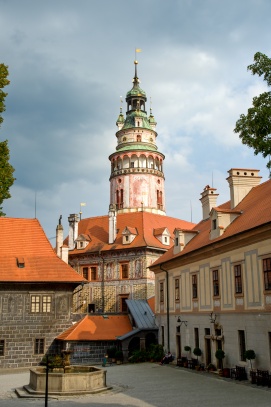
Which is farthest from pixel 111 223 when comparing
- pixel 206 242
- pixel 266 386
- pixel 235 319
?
pixel 266 386

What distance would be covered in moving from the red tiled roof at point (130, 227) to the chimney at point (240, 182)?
612 inches

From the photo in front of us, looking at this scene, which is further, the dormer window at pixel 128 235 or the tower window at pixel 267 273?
the dormer window at pixel 128 235

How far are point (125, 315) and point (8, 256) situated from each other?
951 centimetres

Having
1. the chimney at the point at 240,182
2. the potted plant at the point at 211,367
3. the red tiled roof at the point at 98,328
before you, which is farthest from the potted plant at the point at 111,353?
the chimney at the point at 240,182

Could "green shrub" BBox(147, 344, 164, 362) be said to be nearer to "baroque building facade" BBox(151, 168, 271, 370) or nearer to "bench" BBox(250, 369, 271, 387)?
"baroque building facade" BBox(151, 168, 271, 370)

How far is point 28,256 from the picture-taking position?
1299 inches

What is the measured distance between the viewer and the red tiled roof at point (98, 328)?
99.6 feet

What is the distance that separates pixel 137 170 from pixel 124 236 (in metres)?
13.5

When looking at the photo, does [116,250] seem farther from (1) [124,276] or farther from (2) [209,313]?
(2) [209,313]

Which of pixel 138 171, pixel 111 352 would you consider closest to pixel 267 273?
pixel 111 352

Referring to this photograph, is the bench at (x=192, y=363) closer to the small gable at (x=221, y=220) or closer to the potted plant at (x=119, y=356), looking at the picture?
the potted plant at (x=119, y=356)

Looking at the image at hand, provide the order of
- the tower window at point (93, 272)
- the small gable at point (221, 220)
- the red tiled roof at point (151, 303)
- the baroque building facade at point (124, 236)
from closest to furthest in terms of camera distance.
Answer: the small gable at point (221, 220) → the red tiled roof at point (151, 303) → the baroque building facade at point (124, 236) → the tower window at point (93, 272)

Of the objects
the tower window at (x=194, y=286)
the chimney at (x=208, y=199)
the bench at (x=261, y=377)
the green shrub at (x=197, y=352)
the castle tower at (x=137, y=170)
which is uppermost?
the castle tower at (x=137, y=170)

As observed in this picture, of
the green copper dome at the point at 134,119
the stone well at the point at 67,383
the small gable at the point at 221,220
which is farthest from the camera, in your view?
the green copper dome at the point at 134,119
